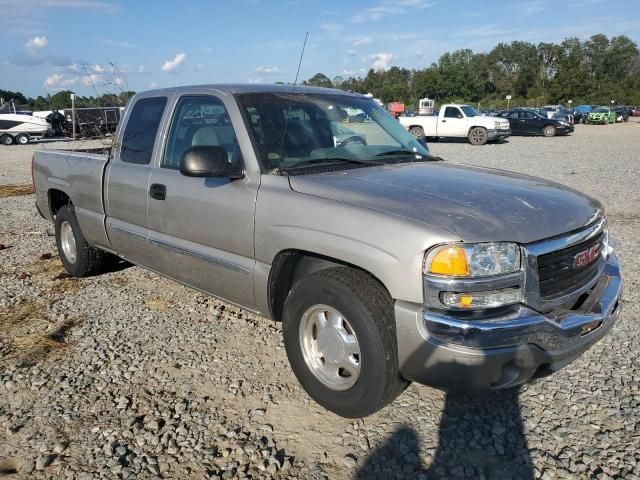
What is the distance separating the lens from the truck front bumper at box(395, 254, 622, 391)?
2400mm

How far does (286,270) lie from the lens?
3232mm

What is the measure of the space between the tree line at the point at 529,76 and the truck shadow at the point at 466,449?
69.4 m

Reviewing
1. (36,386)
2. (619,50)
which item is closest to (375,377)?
(36,386)

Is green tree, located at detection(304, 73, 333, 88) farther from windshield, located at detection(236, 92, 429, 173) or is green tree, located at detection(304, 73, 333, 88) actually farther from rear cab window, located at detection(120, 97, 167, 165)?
rear cab window, located at detection(120, 97, 167, 165)

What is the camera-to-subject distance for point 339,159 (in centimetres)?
355

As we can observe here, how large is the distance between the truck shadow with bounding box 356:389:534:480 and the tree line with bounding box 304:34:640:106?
69.4m

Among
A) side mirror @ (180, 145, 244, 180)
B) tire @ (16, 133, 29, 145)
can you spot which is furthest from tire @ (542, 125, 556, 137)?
side mirror @ (180, 145, 244, 180)

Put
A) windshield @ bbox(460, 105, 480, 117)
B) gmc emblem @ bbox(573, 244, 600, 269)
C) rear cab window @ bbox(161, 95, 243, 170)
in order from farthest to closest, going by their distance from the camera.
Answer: windshield @ bbox(460, 105, 480, 117) < rear cab window @ bbox(161, 95, 243, 170) < gmc emblem @ bbox(573, 244, 600, 269)

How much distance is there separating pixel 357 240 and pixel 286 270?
717mm

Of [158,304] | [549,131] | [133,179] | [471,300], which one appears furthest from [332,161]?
[549,131]

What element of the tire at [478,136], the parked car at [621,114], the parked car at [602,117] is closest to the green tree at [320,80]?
the tire at [478,136]

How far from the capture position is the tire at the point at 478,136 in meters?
23.5

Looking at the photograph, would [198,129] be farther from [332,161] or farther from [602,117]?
[602,117]

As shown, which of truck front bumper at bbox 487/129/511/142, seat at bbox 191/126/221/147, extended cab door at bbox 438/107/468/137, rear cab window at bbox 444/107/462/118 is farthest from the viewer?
rear cab window at bbox 444/107/462/118
